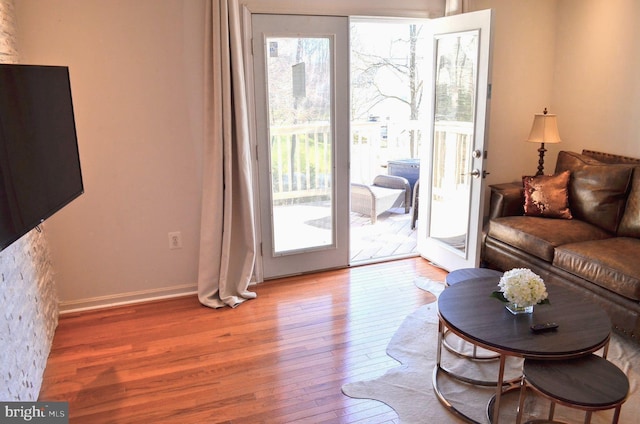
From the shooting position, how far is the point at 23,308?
8.47ft

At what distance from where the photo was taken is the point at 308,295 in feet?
12.6

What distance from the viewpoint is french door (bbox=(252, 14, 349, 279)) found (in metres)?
3.75

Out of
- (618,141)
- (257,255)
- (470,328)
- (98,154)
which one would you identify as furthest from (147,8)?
(618,141)

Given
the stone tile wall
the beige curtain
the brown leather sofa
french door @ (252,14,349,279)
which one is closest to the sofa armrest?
the brown leather sofa

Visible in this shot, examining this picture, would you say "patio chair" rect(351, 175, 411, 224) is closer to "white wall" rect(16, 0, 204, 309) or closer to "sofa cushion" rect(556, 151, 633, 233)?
"sofa cushion" rect(556, 151, 633, 233)

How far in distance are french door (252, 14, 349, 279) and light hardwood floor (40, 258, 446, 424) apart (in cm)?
34

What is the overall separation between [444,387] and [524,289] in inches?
28.8

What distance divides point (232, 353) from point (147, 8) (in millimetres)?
2423

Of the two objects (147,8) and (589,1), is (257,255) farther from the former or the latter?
(589,1)

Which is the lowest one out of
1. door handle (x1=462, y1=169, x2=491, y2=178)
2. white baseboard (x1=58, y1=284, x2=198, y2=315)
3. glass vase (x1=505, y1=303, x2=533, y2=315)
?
white baseboard (x1=58, y1=284, x2=198, y2=315)

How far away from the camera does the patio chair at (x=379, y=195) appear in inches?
229

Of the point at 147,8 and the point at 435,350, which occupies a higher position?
the point at 147,8

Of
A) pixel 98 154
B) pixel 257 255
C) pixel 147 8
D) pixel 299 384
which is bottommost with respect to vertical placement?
pixel 299 384

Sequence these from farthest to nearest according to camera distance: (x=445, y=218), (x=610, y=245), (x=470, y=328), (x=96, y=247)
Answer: (x=445, y=218) < (x=96, y=247) < (x=610, y=245) < (x=470, y=328)
